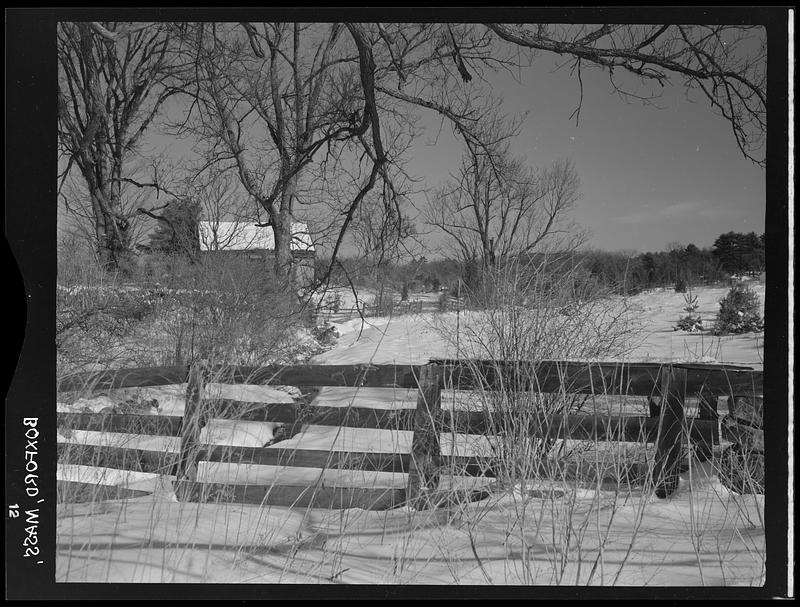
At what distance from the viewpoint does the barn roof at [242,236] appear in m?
5.14

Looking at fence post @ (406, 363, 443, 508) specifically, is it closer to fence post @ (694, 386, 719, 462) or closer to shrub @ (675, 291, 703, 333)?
fence post @ (694, 386, 719, 462)

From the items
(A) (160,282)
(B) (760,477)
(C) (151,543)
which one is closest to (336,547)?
(C) (151,543)

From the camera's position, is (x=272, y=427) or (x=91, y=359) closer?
(x=91, y=359)

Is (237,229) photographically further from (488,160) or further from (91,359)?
(488,160)

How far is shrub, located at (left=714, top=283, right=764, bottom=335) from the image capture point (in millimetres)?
4551

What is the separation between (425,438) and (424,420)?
0.37 ft

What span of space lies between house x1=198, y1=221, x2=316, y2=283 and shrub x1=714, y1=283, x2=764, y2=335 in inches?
143

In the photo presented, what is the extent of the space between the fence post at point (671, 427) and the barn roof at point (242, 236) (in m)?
→ 3.19

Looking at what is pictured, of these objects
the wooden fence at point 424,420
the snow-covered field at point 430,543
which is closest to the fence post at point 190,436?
the wooden fence at point 424,420

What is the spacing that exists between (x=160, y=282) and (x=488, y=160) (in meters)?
3.69

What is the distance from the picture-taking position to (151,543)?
6.65 ft

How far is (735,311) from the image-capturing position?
4.96 meters

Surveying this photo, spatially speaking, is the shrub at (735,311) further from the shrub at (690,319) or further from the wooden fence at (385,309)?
the wooden fence at (385,309)

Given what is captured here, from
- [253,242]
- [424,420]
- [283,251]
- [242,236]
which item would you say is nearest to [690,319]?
[424,420]
